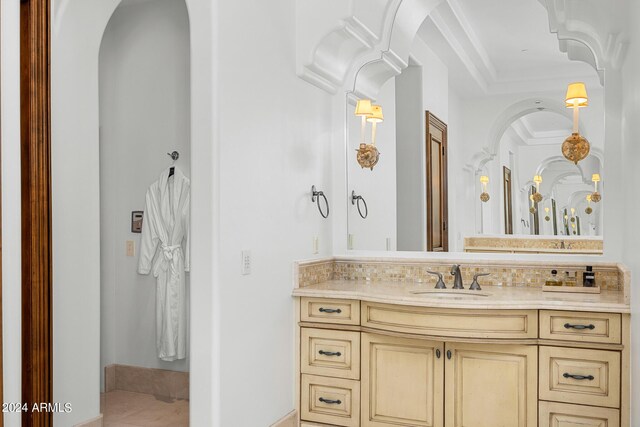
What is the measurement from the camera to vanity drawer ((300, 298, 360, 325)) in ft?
10.3

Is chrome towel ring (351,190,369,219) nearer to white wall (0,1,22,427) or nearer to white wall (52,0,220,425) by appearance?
white wall (52,0,220,425)

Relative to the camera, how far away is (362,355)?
3115mm

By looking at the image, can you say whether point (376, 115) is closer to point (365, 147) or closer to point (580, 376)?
point (365, 147)

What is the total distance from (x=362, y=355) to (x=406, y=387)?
0.29 m

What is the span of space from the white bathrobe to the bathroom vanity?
1011 millimetres

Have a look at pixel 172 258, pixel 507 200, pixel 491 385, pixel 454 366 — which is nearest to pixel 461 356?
pixel 454 366

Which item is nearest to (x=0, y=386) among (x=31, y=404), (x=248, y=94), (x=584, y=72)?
(x=31, y=404)

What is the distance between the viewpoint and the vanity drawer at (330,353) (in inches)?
123

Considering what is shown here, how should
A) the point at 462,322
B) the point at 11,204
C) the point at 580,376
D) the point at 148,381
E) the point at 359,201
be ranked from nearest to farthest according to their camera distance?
the point at 11,204 → the point at 580,376 → the point at 462,322 → the point at 359,201 → the point at 148,381

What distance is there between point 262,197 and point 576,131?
1818mm

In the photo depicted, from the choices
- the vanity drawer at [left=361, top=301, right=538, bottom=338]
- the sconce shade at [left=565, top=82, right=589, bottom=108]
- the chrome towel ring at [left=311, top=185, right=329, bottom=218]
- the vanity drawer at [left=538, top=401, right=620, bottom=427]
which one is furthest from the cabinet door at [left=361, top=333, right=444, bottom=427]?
the sconce shade at [left=565, top=82, right=589, bottom=108]

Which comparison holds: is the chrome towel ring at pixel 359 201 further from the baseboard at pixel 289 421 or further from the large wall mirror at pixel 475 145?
the baseboard at pixel 289 421

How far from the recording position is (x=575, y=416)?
8.84 ft

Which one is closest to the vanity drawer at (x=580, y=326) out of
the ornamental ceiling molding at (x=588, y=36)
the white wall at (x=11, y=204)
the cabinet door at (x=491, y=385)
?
the cabinet door at (x=491, y=385)
